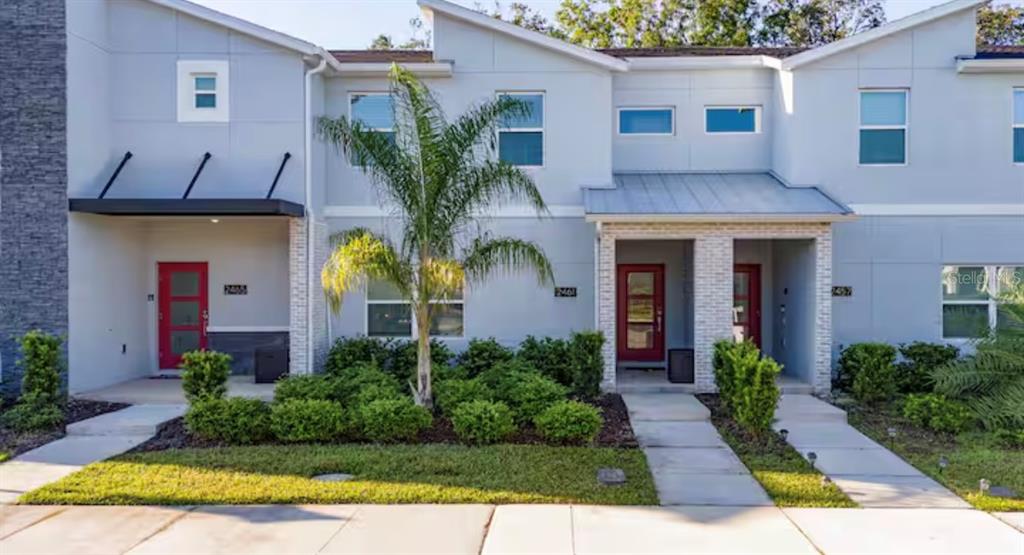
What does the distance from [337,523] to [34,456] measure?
502 cm

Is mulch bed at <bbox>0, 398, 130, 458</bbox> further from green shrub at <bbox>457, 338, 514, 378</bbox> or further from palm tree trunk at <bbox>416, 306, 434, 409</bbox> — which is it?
green shrub at <bbox>457, 338, 514, 378</bbox>

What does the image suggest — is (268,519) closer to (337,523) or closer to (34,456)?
(337,523)

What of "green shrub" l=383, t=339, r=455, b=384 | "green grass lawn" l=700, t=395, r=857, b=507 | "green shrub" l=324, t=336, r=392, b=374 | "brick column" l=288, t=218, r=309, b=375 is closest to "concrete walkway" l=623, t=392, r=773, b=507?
"green grass lawn" l=700, t=395, r=857, b=507

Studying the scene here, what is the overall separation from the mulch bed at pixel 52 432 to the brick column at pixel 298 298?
2863 mm

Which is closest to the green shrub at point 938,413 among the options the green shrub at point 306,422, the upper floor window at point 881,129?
the upper floor window at point 881,129

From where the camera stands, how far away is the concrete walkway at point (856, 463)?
23.6ft

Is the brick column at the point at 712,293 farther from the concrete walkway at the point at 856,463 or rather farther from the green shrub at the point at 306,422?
the green shrub at the point at 306,422

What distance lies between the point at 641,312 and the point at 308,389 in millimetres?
8052

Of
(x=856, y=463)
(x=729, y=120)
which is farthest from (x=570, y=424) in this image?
(x=729, y=120)

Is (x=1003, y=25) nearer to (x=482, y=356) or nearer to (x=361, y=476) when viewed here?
(x=482, y=356)

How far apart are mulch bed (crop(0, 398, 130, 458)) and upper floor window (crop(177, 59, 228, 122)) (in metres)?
5.35

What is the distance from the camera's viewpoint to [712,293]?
12992 millimetres

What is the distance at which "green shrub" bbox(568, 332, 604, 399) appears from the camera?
12391 millimetres

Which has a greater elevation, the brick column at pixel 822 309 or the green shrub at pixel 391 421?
the brick column at pixel 822 309
